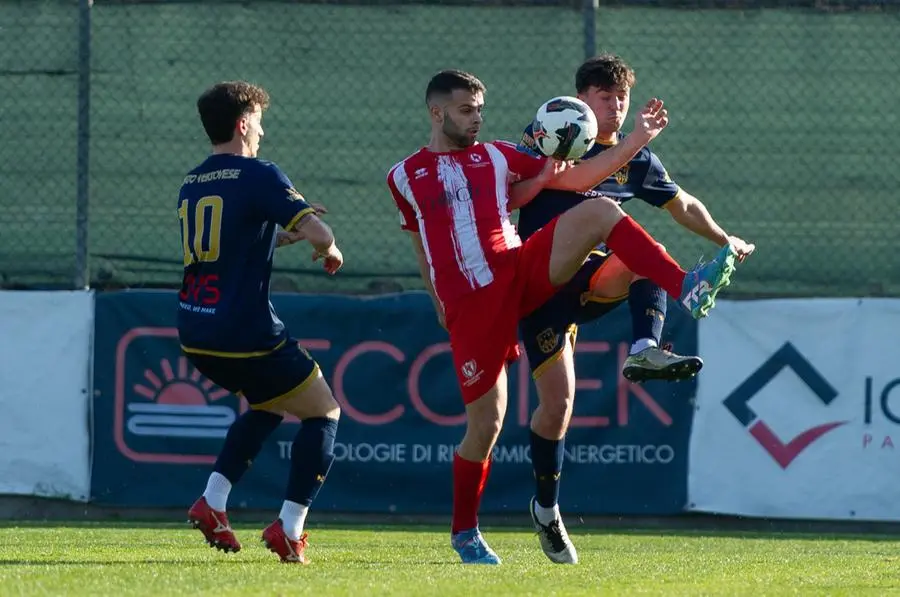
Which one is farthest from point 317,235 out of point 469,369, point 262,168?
point 469,369

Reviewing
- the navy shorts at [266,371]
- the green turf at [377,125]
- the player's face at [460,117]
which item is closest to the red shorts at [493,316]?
the player's face at [460,117]

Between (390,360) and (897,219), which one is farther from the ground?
(897,219)

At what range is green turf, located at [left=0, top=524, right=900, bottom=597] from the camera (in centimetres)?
557

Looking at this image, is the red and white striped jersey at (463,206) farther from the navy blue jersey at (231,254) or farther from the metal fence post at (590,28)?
the metal fence post at (590,28)

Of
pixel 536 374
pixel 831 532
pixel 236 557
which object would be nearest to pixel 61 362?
pixel 236 557

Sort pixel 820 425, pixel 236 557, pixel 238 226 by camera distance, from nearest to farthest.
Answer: pixel 238 226, pixel 236 557, pixel 820 425

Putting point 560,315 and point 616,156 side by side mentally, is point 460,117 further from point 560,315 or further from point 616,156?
point 560,315

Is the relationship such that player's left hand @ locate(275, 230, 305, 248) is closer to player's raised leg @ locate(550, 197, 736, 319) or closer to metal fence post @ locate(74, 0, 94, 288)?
player's raised leg @ locate(550, 197, 736, 319)

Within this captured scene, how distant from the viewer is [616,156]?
22.0ft

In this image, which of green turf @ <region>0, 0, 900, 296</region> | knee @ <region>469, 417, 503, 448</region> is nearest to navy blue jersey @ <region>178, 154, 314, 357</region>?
knee @ <region>469, 417, 503, 448</region>

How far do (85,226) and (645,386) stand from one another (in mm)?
3552

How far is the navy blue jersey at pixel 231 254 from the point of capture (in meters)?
6.61

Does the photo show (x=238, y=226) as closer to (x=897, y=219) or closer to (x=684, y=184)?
(x=684, y=184)

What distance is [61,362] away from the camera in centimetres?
1002
